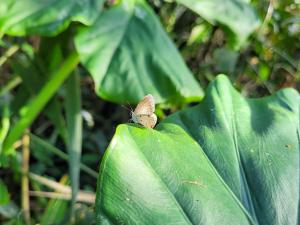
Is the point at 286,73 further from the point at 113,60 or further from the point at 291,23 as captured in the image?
Answer: the point at 113,60

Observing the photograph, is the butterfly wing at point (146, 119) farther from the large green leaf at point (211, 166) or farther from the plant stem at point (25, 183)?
the plant stem at point (25, 183)

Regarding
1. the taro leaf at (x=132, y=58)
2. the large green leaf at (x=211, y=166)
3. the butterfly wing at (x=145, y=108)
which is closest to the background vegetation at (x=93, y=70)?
the taro leaf at (x=132, y=58)

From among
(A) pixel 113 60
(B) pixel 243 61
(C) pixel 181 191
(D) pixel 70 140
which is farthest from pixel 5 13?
(B) pixel 243 61

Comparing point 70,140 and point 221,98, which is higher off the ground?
point 221,98

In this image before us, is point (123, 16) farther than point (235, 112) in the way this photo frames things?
Yes

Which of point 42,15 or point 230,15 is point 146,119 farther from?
point 230,15

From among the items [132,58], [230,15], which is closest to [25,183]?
[132,58]

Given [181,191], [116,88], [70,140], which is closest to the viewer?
[181,191]
